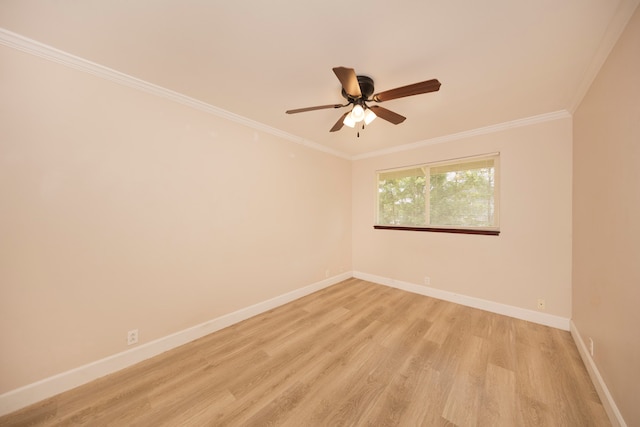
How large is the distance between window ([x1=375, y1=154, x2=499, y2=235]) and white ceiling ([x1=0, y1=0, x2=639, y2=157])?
1.08m

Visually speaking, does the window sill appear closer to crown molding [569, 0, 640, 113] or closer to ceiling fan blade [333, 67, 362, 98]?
crown molding [569, 0, 640, 113]

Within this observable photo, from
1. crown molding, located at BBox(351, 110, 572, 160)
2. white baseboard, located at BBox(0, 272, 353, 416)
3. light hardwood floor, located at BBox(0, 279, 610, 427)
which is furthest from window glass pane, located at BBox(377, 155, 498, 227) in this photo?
white baseboard, located at BBox(0, 272, 353, 416)

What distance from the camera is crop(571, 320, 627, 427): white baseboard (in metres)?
1.29

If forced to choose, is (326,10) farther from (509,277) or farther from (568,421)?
(509,277)

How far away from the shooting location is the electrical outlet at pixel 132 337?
190 cm

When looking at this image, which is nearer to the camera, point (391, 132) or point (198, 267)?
point (198, 267)

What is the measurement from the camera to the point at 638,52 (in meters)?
1.18

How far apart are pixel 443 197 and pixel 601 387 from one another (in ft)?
7.82

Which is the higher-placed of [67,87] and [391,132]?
[391,132]

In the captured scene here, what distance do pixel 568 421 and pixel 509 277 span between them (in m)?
1.72

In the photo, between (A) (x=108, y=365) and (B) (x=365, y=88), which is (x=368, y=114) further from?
(A) (x=108, y=365)

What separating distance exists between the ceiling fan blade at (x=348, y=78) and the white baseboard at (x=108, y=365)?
267 centimetres

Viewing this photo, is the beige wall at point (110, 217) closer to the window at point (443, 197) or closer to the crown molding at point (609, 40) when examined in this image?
the window at point (443, 197)

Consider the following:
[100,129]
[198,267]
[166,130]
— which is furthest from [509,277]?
[100,129]
